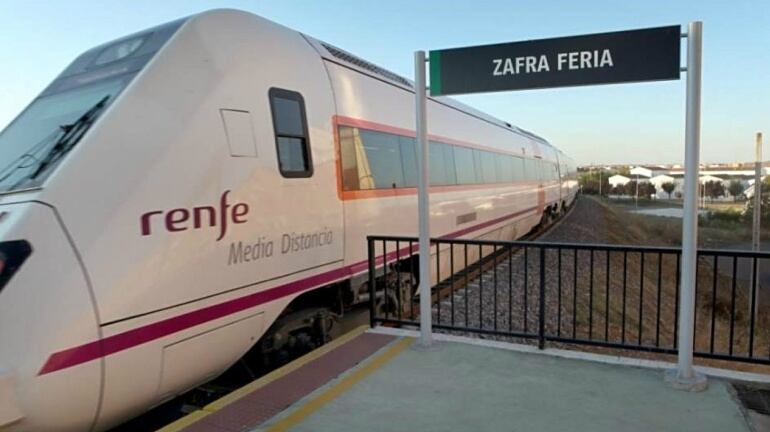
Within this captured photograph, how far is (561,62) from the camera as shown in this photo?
12.9ft

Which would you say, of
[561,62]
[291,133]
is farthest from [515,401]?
[291,133]

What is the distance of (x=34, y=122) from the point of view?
3955 millimetres

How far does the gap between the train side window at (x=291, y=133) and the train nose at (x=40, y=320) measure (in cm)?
192

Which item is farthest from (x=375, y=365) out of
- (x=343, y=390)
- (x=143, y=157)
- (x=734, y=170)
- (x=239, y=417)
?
(x=734, y=170)

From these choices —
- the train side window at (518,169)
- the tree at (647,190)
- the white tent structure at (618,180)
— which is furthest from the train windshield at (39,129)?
the white tent structure at (618,180)

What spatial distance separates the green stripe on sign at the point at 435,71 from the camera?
441 cm

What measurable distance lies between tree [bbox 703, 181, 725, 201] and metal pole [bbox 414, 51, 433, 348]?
104 m

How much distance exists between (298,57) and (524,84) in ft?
6.93

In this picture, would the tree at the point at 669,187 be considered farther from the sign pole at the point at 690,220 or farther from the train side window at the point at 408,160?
the sign pole at the point at 690,220

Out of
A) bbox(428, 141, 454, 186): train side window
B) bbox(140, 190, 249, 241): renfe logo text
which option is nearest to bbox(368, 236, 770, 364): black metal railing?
bbox(428, 141, 454, 186): train side window

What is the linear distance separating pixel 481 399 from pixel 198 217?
7.47 feet

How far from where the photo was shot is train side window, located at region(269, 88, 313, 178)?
4.44 meters

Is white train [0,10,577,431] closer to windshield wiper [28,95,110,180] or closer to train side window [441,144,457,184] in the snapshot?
windshield wiper [28,95,110,180]

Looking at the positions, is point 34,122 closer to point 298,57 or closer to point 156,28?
point 156,28
